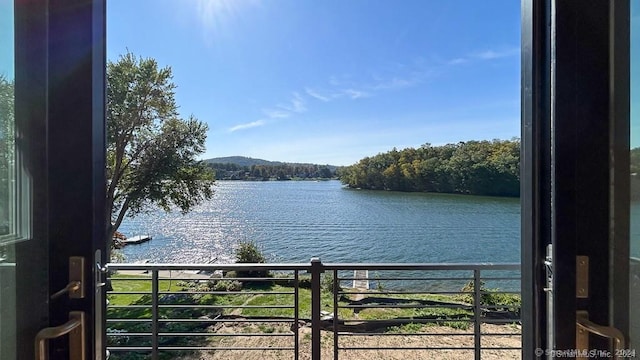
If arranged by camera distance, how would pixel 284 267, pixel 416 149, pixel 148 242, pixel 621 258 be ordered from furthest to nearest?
pixel 148 242 < pixel 416 149 < pixel 284 267 < pixel 621 258

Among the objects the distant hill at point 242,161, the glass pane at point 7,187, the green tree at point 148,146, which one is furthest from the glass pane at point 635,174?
the distant hill at point 242,161

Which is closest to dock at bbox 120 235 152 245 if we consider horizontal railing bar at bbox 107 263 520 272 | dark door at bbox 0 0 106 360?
horizontal railing bar at bbox 107 263 520 272

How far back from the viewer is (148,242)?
9414 mm

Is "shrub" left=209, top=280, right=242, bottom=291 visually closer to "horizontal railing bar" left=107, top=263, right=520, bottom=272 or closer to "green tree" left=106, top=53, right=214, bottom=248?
"green tree" left=106, top=53, right=214, bottom=248

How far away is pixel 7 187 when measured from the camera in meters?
0.65

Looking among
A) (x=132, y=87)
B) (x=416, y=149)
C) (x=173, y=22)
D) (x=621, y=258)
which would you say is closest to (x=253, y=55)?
(x=173, y=22)

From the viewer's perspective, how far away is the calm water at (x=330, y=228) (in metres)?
8.20

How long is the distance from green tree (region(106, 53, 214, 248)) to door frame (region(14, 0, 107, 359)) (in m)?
6.54

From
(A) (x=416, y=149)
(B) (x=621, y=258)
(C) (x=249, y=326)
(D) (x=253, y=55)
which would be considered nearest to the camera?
(B) (x=621, y=258)

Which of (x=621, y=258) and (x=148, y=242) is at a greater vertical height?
(x=621, y=258)

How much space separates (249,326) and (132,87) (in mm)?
5521

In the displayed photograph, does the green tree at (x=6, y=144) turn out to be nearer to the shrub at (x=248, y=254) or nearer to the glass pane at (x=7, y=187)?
the glass pane at (x=7, y=187)

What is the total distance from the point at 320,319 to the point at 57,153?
5.02ft

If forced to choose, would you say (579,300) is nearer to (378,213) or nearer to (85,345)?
(85,345)
